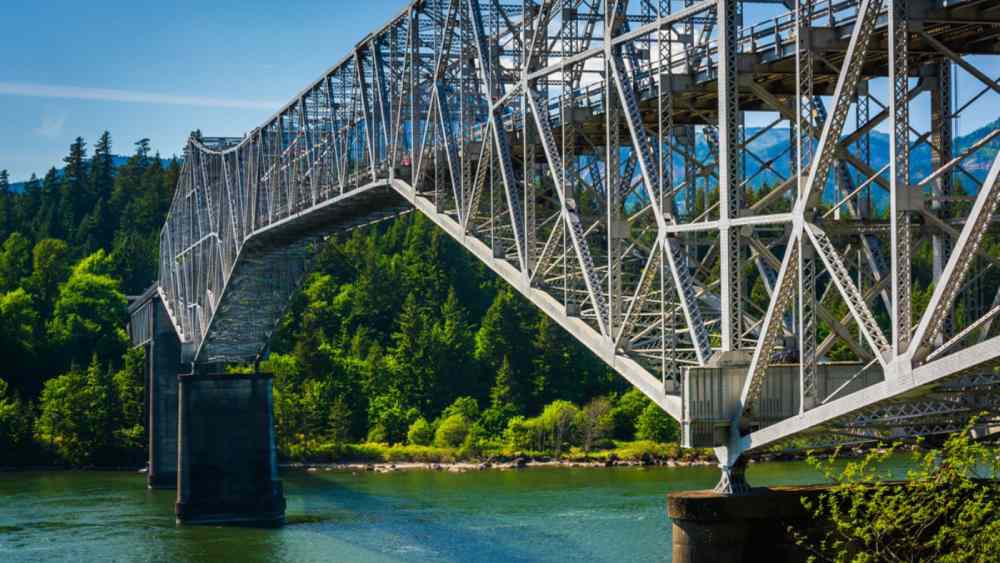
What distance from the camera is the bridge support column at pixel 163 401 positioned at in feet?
310

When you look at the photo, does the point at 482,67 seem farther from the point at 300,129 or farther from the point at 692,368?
the point at 300,129

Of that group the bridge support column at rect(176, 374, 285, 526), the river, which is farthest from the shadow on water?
the bridge support column at rect(176, 374, 285, 526)

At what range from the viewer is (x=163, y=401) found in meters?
97.9

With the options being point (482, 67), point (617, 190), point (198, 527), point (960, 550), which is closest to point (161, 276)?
point (198, 527)

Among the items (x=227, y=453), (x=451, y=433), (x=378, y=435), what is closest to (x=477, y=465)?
(x=451, y=433)

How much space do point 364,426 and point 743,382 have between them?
316ft

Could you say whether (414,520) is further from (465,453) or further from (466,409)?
(466,409)

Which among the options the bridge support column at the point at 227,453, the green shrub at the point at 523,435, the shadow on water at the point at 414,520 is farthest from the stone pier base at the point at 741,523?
the green shrub at the point at 523,435

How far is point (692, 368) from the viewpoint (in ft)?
87.7

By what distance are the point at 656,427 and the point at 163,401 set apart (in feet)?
105

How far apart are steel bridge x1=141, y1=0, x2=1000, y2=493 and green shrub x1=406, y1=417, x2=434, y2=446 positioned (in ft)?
206

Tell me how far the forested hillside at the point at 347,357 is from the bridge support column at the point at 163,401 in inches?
429

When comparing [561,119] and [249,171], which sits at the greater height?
[249,171]

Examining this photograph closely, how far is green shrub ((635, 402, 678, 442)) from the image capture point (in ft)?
358
